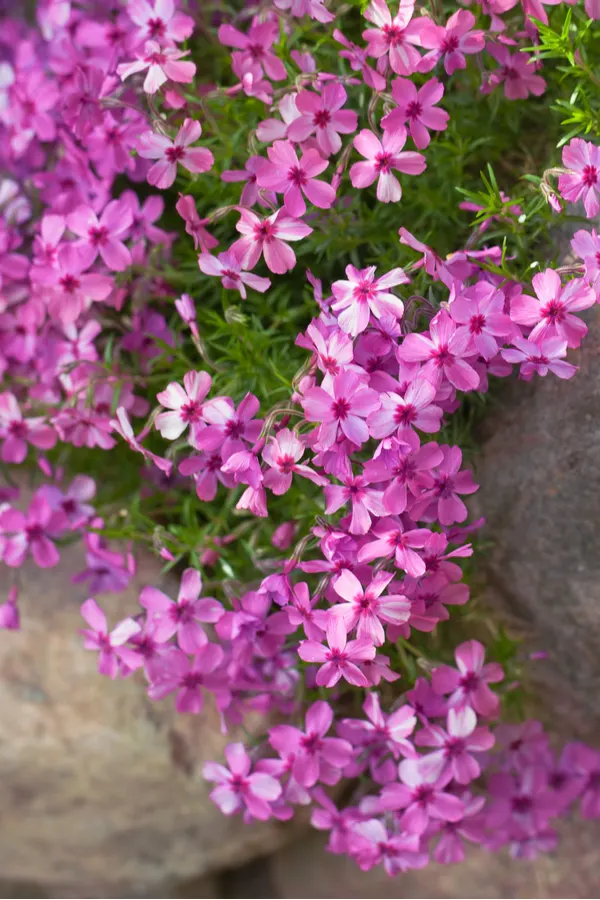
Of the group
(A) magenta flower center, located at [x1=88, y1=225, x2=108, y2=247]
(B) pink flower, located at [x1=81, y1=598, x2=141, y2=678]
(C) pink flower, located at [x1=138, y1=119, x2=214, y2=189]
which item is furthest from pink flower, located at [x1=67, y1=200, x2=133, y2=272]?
(B) pink flower, located at [x1=81, y1=598, x2=141, y2=678]

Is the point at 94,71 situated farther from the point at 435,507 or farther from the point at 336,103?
the point at 435,507

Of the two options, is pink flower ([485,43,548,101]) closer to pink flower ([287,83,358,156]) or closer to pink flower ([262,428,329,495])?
pink flower ([287,83,358,156])

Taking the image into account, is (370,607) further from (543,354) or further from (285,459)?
(543,354)

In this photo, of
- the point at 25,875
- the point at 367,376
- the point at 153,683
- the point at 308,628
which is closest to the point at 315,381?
the point at 367,376

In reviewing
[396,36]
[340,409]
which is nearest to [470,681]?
[340,409]

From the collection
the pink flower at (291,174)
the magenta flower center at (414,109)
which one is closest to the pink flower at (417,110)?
the magenta flower center at (414,109)
